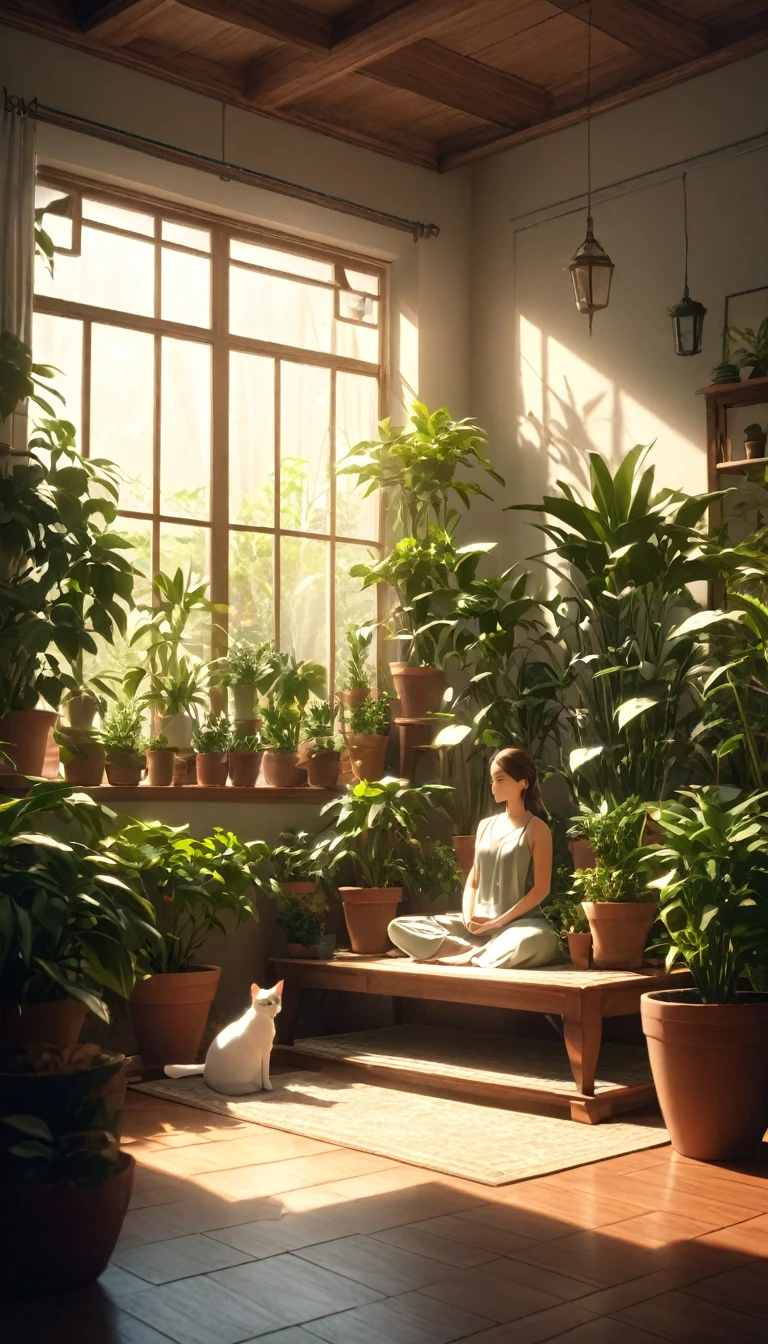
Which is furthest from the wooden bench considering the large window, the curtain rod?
the curtain rod

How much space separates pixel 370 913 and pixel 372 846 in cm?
28

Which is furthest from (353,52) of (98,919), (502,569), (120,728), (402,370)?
(98,919)

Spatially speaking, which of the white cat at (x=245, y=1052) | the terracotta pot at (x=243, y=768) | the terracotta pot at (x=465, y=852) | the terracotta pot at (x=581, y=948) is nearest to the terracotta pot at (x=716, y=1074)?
the terracotta pot at (x=581, y=948)

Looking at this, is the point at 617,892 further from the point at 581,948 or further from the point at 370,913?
the point at 370,913

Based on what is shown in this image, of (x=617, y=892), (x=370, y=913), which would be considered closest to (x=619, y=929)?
(x=617, y=892)

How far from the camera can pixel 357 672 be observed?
20.2 feet

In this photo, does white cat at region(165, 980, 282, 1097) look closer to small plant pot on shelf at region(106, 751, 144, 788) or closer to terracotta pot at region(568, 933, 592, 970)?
terracotta pot at region(568, 933, 592, 970)

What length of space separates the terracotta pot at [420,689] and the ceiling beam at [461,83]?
2.53 metres

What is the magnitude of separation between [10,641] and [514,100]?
134 inches

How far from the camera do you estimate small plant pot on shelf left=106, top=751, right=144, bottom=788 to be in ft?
17.6

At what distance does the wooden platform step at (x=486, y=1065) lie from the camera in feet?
14.6

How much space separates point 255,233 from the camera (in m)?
6.28

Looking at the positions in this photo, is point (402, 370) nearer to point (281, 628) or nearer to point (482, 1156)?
point (281, 628)

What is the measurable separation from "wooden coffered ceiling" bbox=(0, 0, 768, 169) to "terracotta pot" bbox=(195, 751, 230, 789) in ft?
9.25
